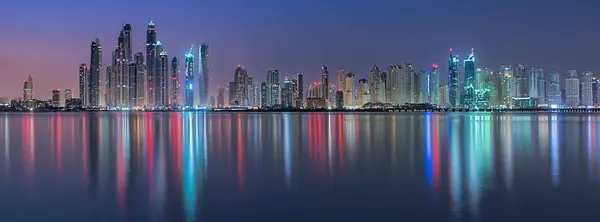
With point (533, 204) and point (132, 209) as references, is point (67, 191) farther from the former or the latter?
point (533, 204)

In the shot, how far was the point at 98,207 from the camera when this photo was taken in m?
12.7

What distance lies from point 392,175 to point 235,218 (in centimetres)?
833

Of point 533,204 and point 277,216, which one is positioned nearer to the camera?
point 277,216

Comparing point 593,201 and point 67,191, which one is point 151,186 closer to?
point 67,191

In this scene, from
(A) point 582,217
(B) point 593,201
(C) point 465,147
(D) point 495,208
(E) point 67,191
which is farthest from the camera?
(C) point 465,147

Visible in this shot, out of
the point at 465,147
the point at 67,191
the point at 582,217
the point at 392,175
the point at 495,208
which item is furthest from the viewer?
the point at 465,147

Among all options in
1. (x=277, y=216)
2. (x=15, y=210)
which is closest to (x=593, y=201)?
(x=277, y=216)

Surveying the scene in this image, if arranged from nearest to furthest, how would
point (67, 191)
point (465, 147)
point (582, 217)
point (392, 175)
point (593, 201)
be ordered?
point (582, 217) → point (593, 201) → point (67, 191) → point (392, 175) → point (465, 147)

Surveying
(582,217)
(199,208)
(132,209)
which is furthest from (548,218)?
(132,209)

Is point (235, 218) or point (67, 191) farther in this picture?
point (67, 191)

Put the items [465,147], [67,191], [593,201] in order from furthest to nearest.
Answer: [465,147] → [67,191] → [593,201]

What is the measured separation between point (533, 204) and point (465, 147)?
18554mm

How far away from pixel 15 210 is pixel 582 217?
12725 mm

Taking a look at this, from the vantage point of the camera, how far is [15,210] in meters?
12.4
